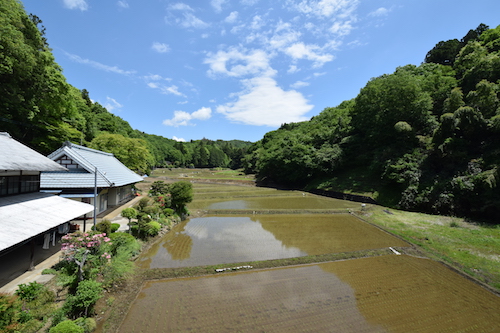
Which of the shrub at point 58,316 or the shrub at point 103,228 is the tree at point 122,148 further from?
the shrub at point 58,316

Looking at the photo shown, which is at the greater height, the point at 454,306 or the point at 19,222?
the point at 19,222

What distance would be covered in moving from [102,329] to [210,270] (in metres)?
4.53

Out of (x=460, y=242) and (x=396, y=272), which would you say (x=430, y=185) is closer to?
(x=460, y=242)

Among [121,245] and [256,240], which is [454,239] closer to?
[256,240]

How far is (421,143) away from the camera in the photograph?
27953 millimetres

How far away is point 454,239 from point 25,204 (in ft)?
78.0

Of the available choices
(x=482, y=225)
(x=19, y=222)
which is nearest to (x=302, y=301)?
(x=19, y=222)

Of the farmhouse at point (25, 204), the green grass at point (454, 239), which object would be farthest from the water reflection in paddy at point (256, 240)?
the farmhouse at point (25, 204)

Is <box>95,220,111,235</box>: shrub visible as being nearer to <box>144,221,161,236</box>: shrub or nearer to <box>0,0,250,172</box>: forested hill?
<box>144,221,161,236</box>: shrub

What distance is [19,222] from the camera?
7801 millimetres

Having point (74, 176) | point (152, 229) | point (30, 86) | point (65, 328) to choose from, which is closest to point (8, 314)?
point (65, 328)

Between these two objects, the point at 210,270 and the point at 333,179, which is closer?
the point at 210,270

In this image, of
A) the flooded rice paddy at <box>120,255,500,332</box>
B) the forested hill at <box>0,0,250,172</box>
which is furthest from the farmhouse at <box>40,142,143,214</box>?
the flooded rice paddy at <box>120,255,500,332</box>

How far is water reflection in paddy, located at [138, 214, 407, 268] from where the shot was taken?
11.8 m
